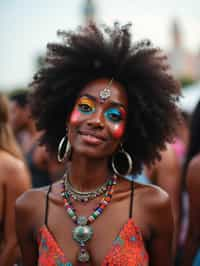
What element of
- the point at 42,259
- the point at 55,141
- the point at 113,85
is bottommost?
the point at 42,259

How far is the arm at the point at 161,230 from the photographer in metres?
2.58

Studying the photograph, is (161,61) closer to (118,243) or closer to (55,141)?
(55,141)

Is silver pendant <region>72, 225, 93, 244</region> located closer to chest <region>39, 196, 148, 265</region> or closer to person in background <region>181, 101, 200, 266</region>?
chest <region>39, 196, 148, 265</region>

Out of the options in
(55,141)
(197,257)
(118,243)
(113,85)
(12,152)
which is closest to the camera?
(118,243)

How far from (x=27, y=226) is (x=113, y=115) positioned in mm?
878

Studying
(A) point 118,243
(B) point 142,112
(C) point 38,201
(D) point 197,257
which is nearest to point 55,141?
(C) point 38,201

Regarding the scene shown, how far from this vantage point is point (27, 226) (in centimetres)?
271

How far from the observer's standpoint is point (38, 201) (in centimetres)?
270

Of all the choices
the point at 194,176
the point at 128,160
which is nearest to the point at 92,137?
the point at 128,160

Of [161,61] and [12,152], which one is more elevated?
[161,61]

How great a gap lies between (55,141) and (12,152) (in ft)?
2.96

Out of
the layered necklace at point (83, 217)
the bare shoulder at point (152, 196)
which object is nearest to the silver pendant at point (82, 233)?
the layered necklace at point (83, 217)

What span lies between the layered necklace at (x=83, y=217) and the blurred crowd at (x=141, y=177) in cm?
39

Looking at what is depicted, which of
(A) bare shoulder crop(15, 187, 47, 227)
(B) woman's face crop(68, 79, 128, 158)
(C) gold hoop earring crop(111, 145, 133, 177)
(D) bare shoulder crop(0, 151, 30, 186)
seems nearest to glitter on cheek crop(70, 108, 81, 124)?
(B) woman's face crop(68, 79, 128, 158)
